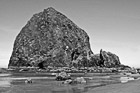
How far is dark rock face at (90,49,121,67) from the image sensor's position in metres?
166

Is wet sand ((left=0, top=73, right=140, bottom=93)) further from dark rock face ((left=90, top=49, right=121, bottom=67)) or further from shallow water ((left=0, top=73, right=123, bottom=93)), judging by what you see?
dark rock face ((left=90, top=49, right=121, bottom=67))

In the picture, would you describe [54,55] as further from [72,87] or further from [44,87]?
[72,87]

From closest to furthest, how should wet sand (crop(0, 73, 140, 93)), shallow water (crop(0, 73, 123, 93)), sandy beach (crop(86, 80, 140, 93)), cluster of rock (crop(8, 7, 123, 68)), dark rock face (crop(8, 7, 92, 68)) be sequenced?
1. sandy beach (crop(86, 80, 140, 93))
2. wet sand (crop(0, 73, 140, 93))
3. shallow water (crop(0, 73, 123, 93))
4. cluster of rock (crop(8, 7, 123, 68))
5. dark rock face (crop(8, 7, 92, 68))

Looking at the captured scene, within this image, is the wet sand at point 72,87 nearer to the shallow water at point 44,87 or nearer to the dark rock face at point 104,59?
the shallow water at point 44,87

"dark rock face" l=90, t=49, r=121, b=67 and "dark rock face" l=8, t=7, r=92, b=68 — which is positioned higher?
"dark rock face" l=8, t=7, r=92, b=68

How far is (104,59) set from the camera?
6531 inches

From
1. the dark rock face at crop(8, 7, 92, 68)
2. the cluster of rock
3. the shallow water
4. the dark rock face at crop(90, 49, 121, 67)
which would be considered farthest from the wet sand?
the dark rock face at crop(8, 7, 92, 68)

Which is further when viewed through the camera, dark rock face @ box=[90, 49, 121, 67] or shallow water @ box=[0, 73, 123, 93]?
dark rock face @ box=[90, 49, 121, 67]

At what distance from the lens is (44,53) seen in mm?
182125

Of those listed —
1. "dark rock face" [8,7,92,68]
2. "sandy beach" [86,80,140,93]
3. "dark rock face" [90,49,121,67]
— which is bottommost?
"sandy beach" [86,80,140,93]

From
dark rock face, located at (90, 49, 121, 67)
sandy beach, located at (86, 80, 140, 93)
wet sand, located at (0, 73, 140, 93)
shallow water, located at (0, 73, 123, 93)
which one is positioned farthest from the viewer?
dark rock face, located at (90, 49, 121, 67)

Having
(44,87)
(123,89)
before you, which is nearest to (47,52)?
(44,87)

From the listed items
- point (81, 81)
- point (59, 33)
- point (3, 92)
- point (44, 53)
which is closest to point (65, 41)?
point (59, 33)

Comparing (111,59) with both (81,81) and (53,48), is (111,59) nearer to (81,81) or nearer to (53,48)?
(53,48)
